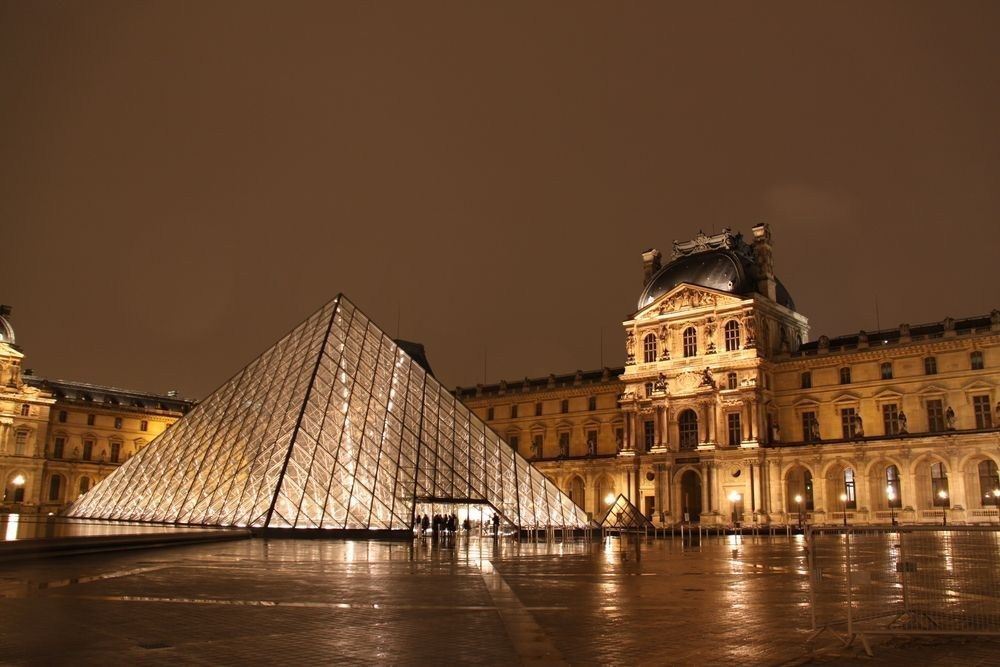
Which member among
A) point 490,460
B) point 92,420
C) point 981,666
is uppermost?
point 92,420

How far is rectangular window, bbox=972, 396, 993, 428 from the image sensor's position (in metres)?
42.8

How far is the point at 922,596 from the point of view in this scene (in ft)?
33.7

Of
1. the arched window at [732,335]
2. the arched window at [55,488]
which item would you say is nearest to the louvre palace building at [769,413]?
the arched window at [732,335]

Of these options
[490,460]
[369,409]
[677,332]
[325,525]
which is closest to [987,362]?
[677,332]

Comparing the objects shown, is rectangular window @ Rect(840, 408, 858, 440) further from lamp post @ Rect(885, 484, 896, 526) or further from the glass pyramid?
the glass pyramid

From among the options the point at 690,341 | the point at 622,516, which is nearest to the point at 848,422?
the point at 690,341

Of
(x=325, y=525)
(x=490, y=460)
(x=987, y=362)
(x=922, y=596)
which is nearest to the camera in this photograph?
(x=922, y=596)

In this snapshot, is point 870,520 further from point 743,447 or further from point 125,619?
point 125,619

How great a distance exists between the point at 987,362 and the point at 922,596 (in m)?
→ 38.0

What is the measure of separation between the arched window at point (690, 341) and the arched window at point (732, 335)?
197 centimetres

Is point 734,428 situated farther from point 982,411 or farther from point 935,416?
point 982,411

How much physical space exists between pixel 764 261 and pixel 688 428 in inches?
451

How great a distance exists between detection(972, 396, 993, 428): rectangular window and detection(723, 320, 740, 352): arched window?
1229 centimetres

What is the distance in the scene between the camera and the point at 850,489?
150 ft
